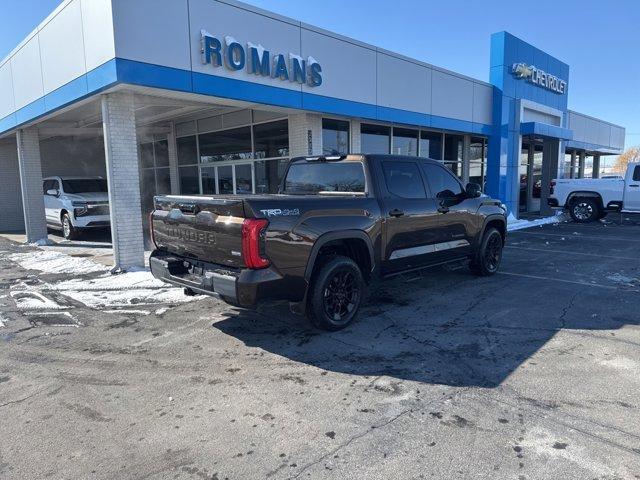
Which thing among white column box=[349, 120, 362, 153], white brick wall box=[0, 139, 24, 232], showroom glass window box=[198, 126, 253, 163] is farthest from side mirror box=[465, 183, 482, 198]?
white brick wall box=[0, 139, 24, 232]

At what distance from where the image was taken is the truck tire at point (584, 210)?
17062mm

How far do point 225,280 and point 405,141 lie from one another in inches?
462

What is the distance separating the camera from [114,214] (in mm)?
8422

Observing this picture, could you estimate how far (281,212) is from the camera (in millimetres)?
4391

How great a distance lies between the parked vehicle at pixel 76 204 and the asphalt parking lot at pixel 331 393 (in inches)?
270

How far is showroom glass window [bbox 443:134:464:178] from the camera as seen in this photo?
16.9 m

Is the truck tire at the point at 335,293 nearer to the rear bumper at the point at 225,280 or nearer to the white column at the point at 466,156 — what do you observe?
the rear bumper at the point at 225,280

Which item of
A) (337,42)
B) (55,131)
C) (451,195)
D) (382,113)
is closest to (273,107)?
(337,42)

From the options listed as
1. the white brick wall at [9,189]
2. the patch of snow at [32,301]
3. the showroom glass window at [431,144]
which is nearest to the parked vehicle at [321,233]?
the patch of snow at [32,301]

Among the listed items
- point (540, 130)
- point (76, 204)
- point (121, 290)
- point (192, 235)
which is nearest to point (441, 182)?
point (192, 235)

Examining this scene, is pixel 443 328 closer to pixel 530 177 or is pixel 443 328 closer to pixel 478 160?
pixel 478 160

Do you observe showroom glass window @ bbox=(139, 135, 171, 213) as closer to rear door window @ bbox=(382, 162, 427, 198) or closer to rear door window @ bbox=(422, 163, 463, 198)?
rear door window @ bbox=(422, 163, 463, 198)

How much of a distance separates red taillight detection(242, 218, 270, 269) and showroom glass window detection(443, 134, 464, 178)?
13.8 metres

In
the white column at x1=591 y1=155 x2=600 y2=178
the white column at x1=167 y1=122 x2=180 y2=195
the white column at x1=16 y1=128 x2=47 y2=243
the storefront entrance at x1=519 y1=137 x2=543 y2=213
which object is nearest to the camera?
the white column at x1=16 y1=128 x2=47 y2=243
